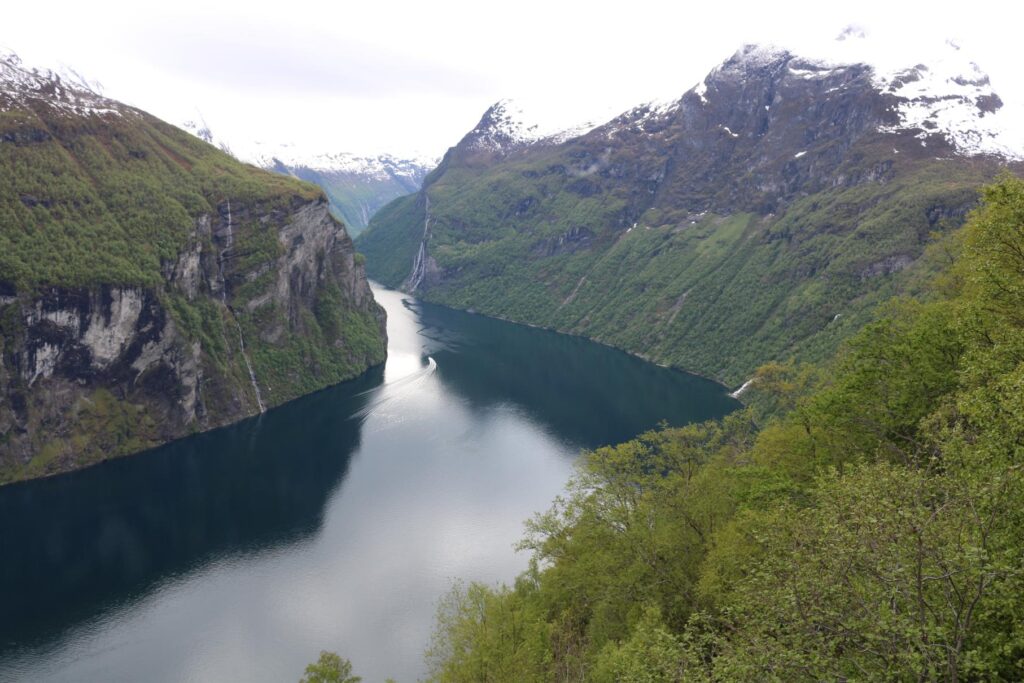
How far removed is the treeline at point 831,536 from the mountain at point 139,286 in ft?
314

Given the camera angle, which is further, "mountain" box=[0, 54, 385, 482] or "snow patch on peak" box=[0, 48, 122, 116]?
"snow patch on peak" box=[0, 48, 122, 116]

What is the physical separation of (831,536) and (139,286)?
142 m

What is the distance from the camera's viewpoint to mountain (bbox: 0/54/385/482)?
118812 mm

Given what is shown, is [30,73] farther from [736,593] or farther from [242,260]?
[736,593]

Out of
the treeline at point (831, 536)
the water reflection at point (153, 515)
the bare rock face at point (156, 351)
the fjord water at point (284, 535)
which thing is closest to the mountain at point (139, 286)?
the bare rock face at point (156, 351)

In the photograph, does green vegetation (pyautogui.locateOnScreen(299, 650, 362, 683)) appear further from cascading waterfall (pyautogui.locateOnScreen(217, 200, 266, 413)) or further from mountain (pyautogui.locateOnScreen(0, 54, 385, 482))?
cascading waterfall (pyautogui.locateOnScreen(217, 200, 266, 413))

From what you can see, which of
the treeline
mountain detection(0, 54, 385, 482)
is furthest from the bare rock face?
the treeline

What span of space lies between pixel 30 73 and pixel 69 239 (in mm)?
52869

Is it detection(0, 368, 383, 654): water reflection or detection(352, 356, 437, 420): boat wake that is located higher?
detection(352, 356, 437, 420): boat wake

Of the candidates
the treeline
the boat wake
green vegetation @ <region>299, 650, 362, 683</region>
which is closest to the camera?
the treeline

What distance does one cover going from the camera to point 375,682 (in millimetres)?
62594

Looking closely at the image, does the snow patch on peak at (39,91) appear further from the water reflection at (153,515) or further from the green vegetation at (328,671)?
the green vegetation at (328,671)

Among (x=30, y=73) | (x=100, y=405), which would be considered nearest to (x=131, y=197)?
(x=30, y=73)

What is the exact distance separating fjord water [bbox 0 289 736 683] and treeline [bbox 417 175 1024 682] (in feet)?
64.4
